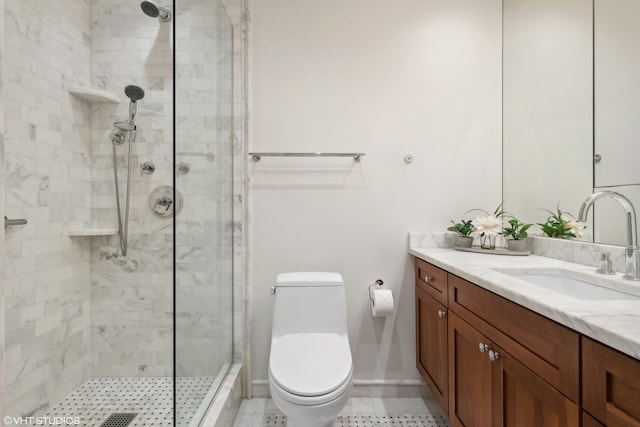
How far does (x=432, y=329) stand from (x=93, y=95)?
228 centimetres

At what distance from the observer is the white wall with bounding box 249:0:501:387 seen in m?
1.88

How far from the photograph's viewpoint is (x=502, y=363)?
1.00 metres

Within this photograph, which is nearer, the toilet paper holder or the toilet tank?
the toilet tank

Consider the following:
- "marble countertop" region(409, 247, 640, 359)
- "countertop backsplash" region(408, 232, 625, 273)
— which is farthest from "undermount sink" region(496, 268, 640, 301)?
"countertop backsplash" region(408, 232, 625, 273)

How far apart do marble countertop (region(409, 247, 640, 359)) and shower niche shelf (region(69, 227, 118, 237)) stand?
1.83 meters

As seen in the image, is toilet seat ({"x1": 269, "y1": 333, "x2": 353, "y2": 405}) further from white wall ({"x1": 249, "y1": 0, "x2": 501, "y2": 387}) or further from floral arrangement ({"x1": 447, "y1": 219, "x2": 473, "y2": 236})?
floral arrangement ({"x1": 447, "y1": 219, "x2": 473, "y2": 236})

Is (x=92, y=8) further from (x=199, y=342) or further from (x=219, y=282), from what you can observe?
(x=199, y=342)

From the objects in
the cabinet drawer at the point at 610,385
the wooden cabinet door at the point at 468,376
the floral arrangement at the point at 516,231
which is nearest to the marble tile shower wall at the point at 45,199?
the wooden cabinet door at the point at 468,376

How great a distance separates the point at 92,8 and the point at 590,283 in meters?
2.91

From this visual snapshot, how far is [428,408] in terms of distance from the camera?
174cm

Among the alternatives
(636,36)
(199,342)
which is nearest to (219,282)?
(199,342)

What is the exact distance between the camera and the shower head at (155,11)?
1556 mm

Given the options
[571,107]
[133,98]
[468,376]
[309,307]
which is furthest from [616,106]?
[133,98]

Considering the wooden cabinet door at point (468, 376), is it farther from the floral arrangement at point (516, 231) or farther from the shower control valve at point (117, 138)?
the shower control valve at point (117, 138)
